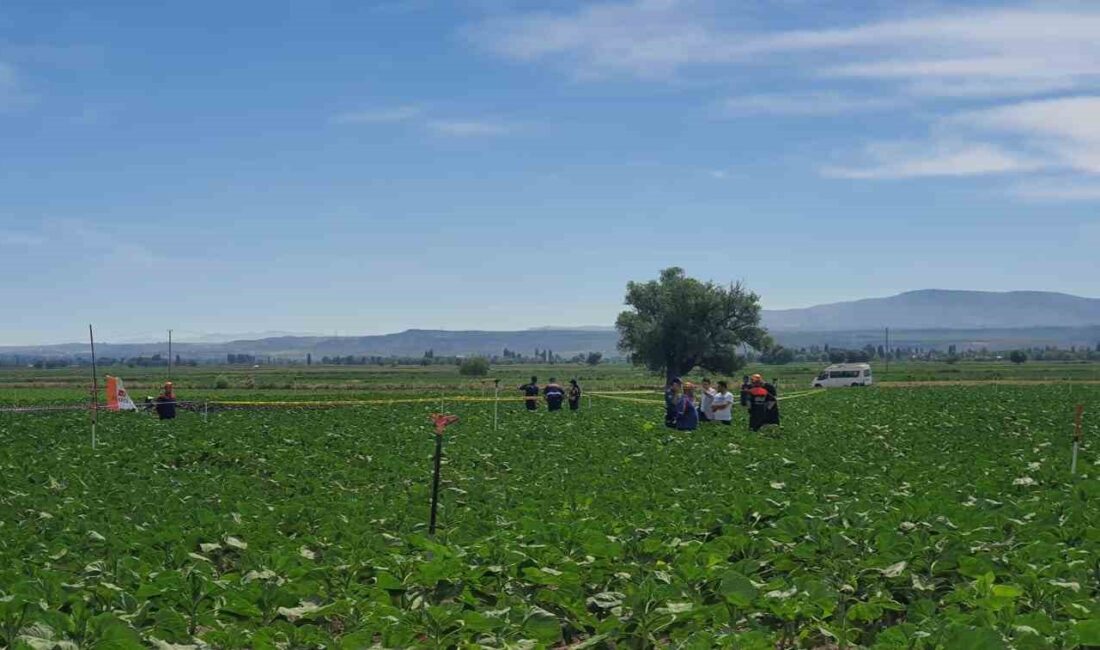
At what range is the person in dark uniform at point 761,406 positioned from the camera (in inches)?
1006

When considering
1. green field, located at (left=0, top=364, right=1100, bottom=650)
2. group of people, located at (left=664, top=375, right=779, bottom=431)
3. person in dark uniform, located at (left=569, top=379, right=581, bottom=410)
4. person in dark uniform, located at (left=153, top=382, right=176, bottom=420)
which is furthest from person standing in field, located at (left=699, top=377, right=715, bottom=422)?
person in dark uniform, located at (left=153, top=382, right=176, bottom=420)

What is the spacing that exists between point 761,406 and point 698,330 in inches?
2432

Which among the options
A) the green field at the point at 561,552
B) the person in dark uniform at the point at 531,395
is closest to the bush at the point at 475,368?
the person in dark uniform at the point at 531,395

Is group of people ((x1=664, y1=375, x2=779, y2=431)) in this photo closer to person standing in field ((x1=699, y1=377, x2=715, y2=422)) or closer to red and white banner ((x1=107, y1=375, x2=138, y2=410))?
person standing in field ((x1=699, y1=377, x2=715, y2=422))

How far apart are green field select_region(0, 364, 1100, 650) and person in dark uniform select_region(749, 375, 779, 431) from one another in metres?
4.73

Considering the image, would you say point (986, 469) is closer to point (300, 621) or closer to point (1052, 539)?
point (1052, 539)

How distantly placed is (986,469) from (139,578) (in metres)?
13.2

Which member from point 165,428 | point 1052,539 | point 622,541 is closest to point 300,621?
point 622,541

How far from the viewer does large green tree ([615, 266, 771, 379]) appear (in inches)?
3418

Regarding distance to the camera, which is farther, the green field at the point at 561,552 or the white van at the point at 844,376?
the white van at the point at 844,376

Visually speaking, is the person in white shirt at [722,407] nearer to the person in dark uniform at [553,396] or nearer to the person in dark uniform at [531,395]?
the person in dark uniform at [553,396]

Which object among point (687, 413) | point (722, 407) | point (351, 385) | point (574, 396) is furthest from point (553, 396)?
point (351, 385)

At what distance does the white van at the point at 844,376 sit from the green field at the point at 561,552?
199 ft

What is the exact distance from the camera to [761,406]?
25.7 m
